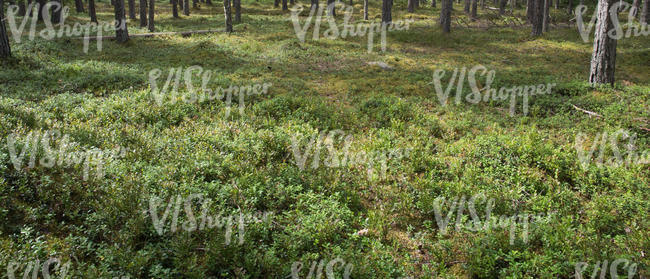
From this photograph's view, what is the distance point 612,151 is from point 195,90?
13.0m

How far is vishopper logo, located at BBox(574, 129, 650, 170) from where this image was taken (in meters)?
8.53

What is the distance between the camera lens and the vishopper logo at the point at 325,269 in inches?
207

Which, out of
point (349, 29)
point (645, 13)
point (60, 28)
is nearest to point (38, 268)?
point (349, 29)

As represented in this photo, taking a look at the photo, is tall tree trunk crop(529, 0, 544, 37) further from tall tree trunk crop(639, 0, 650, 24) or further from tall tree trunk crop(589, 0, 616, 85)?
tall tree trunk crop(589, 0, 616, 85)

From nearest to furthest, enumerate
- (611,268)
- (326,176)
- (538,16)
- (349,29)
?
(611,268), (326,176), (538,16), (349,29)

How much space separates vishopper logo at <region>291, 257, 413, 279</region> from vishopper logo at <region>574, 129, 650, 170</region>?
6.46 meters

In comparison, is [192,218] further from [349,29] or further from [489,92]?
[349,29]

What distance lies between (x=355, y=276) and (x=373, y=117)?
23.8 feet

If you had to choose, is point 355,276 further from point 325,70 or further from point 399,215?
point 325,70

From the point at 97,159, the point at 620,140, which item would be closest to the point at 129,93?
the point at 97,159

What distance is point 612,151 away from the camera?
911 cm

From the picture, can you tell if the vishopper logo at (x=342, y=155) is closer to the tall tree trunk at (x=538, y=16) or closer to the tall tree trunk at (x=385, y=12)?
the tall tree trunk at (x=385, y=12)

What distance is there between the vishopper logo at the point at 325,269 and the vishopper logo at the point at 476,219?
84.2 inches

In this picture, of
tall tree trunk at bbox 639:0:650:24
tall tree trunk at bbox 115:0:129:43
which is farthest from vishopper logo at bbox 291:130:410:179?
tall tree trunk at bbox 639:0:650:24
